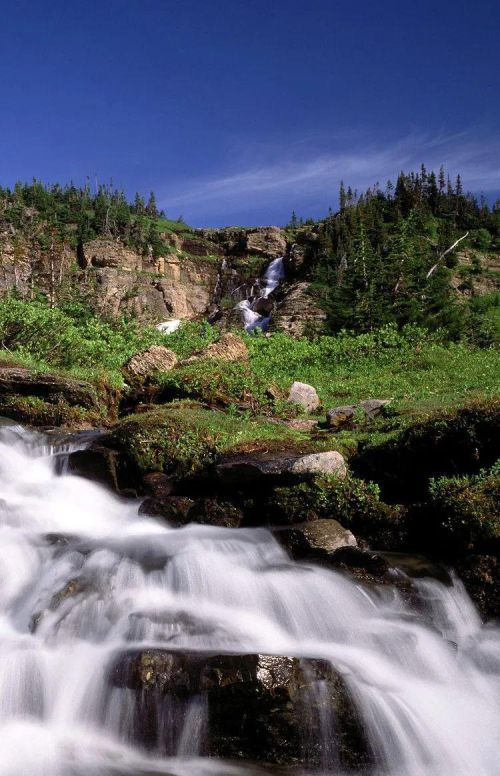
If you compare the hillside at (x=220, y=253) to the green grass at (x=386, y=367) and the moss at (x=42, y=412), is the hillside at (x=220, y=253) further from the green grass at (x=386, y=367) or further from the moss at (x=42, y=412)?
the moss at (x=42, y=412)

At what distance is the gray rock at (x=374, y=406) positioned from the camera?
13.4 meters

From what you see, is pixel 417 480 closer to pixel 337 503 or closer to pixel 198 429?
pixel 337 503

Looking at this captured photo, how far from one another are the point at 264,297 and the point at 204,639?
65.0 m

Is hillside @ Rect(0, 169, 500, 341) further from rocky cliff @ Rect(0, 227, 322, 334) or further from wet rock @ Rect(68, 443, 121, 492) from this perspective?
wet rock @ Rect(68, 443, 121, 492)

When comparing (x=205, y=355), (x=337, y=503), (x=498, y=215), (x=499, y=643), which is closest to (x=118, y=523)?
(x=337, y=503)

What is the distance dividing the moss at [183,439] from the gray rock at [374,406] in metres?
2.39

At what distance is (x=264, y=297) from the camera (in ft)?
229

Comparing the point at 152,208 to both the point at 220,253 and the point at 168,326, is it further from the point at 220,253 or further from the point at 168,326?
the point at 168,326

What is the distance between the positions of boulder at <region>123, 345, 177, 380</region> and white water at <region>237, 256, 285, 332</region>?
38426mm

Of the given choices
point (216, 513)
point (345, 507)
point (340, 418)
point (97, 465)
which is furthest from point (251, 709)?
point (340, 418)

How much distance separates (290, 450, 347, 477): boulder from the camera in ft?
29.8

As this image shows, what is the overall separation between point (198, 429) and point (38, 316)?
10.9 meters

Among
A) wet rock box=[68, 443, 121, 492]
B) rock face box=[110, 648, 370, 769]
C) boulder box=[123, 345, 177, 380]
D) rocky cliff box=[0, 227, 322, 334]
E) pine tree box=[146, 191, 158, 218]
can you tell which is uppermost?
pine tree box=[146, 191, 158, 218]

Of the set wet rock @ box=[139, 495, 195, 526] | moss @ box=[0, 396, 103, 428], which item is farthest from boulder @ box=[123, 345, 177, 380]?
wet rock @ box=[139, 495, 195, 526]
